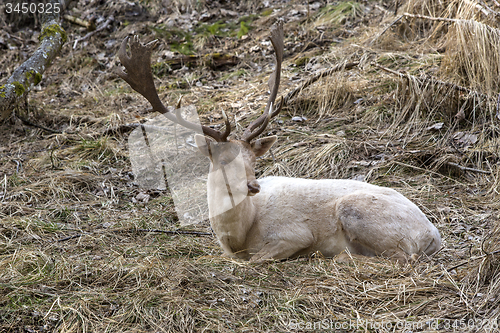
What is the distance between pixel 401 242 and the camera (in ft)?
14.5

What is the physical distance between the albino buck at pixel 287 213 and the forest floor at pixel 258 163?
267mm

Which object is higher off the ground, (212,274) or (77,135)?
(212,274)

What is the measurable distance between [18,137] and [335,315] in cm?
636

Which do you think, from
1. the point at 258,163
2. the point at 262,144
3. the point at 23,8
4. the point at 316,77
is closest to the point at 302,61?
the point at 316,77

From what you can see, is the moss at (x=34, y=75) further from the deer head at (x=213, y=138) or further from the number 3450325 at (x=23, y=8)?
the number 3450325 at (x=23, y=8)

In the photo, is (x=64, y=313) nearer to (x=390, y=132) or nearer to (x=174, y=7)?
(x=390, y=132)

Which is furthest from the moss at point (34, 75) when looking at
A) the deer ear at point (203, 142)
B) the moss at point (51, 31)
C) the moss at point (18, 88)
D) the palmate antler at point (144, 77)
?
the deer ear at point (203, 142)

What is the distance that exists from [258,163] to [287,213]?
2.08 m

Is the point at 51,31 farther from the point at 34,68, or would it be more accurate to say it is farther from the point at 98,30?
the point at 98,30

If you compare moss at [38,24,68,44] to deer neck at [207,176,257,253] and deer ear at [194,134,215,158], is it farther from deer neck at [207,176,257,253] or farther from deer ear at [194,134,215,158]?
deer neck at [207,176,257,253]

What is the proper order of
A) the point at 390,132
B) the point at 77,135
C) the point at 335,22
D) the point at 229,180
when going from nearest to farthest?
the point at 229,180, the point at 390,132, the point at 77,135, the point at 335,22

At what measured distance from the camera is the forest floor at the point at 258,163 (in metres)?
3.36

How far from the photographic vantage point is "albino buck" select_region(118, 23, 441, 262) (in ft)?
14.4

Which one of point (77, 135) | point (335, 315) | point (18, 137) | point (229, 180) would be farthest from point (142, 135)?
point (335, 315)
